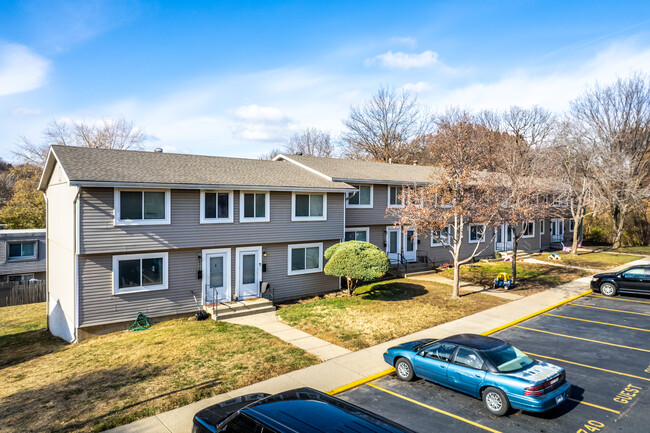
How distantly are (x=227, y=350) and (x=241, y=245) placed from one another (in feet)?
22.1

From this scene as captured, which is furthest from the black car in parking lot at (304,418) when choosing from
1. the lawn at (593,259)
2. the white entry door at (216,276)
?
the lawn at (593,259)

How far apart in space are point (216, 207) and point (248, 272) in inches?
139

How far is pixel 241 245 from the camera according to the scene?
18750mm

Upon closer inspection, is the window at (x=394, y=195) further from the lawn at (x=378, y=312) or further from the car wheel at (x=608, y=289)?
the car wheel at (x=608, y=289)

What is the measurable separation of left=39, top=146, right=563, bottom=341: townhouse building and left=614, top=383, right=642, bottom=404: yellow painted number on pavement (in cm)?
1378

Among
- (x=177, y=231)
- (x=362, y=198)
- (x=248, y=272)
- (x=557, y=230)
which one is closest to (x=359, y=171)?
(x=362, y=198)

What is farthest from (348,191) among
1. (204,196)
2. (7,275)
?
(7,275)

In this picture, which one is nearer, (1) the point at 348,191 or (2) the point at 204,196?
(2) the point at 204,196

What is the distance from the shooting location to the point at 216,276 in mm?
18188

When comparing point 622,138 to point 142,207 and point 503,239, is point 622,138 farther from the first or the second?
point 142,207

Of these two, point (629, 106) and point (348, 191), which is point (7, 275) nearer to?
point (348, 191)

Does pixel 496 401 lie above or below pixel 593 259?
below

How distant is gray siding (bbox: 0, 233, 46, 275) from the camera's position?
96.6ft

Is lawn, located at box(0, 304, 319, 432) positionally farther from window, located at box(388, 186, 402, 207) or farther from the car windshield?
window, located at box(388, 186, 402, 207)
